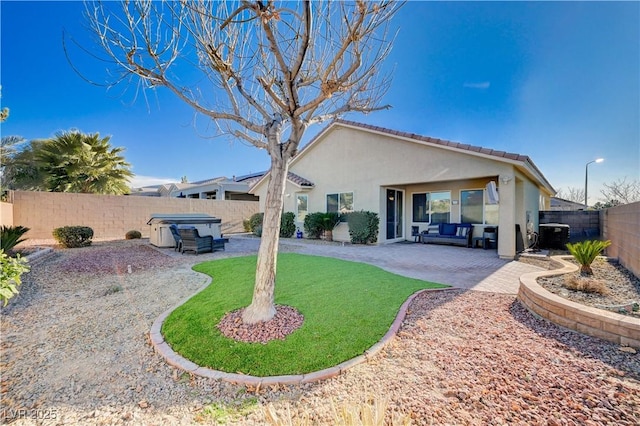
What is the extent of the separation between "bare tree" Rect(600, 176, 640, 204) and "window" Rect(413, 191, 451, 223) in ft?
77.6

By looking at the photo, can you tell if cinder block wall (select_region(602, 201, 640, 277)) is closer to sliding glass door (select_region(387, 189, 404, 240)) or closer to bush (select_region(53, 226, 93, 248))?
sliding glass door (select_region(387, 189, 404, 240))

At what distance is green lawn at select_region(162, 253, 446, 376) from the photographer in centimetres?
314

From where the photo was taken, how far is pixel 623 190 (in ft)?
82.5

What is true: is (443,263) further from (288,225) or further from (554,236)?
(288,225)

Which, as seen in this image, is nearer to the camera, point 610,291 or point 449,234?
point 610,291

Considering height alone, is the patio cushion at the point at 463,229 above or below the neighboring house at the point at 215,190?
below

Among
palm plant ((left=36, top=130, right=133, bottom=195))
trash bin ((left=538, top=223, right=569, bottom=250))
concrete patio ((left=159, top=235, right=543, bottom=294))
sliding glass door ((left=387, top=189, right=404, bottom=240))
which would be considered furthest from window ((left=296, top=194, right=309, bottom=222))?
palm plant ((left=36, top=130, right=133, bottom=195))

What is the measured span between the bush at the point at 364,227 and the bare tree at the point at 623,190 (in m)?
27.3

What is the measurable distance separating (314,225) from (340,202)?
2.01 m

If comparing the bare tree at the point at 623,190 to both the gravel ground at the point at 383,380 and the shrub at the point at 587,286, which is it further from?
the gravel ground at the point at 383,380

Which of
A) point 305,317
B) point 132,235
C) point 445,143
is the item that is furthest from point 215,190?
point 305,317

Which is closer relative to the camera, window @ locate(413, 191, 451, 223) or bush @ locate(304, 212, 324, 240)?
window @ locate(413, 191, 451, 223)

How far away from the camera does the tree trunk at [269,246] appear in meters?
4.04

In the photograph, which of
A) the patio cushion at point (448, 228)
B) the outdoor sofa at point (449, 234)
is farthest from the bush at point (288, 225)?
the patio cushion at point (448, 228)
